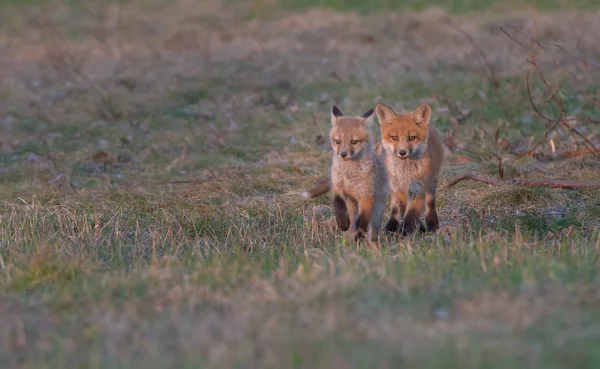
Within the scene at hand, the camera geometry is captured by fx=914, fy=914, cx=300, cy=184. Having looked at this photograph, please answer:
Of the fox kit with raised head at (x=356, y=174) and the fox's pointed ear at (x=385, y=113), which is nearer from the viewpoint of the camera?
the fox kit with raised head at (x=356, y=174)

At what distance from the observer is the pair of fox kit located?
8.09 metres

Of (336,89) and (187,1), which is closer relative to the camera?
(336,89)

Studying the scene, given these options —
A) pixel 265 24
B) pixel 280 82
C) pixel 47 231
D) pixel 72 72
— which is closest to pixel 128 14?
pixel 265 24

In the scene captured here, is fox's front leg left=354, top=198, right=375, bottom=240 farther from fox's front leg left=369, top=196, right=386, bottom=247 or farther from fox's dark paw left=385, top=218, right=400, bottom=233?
fox's dark paw left=385, top=218, right=400, bottom=233

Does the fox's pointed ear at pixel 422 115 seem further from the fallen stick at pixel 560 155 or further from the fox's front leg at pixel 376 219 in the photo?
the fallen stick at pixel 560 155

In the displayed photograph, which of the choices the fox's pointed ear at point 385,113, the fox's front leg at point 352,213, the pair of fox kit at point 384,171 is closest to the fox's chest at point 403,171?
the pair of fox kit at point 384,171

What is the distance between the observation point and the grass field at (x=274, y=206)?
4895 millimetres

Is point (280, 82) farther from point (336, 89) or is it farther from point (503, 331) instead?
point (503, 331)

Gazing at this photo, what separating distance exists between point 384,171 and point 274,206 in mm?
1859

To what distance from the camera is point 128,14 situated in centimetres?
2919

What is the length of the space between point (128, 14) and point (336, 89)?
1408 centimetres

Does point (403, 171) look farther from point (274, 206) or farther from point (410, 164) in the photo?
point (274, 206)

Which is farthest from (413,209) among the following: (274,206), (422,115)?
(274,206)

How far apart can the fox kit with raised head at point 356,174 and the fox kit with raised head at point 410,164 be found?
285 millimetres
